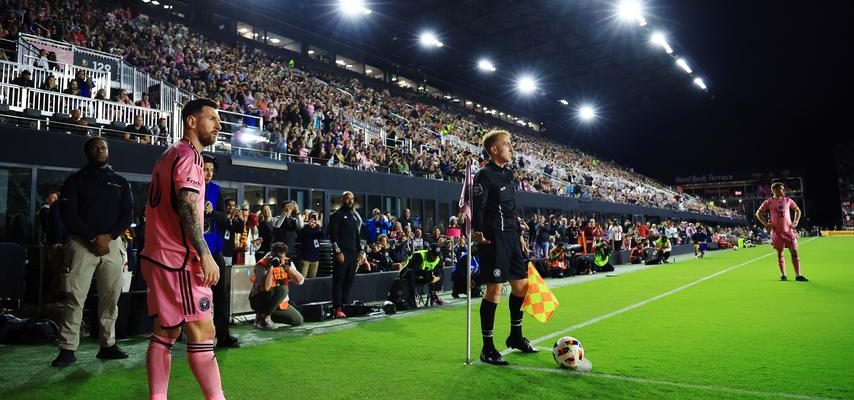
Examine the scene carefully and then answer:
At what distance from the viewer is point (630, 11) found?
92.1ft

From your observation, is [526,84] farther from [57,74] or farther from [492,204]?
[492,204]

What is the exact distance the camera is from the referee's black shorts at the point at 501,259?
4.92 meters

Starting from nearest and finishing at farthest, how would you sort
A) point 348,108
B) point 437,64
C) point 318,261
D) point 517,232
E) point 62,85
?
point 517,232 → point 318,261 → point 62,85 → point 348,108 → point 437,64

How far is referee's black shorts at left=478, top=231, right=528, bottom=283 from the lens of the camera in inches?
194

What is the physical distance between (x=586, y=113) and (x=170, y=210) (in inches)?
2049

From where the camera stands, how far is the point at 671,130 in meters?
59.8

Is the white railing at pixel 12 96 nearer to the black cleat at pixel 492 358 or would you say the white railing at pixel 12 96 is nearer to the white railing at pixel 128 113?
the white railing at pixel 128 113

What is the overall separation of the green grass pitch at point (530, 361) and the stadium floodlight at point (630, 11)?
22.4 m

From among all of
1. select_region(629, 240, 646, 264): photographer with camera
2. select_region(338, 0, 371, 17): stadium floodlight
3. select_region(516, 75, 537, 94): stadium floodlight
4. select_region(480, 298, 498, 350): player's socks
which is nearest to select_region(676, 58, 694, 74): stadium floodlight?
select_region(516, 75, 537, 94): stadium floodlight

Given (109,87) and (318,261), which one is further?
(109,87)

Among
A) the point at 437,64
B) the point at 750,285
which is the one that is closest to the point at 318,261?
the point at 750,285

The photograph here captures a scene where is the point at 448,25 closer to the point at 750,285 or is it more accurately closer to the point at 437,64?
the point at 437,64

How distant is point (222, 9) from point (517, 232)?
27387mm

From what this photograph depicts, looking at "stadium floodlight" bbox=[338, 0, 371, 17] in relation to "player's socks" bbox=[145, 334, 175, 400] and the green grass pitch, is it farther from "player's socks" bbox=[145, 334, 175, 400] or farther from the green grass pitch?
"player's socks" bbox=[145, 334, 175, 400]
